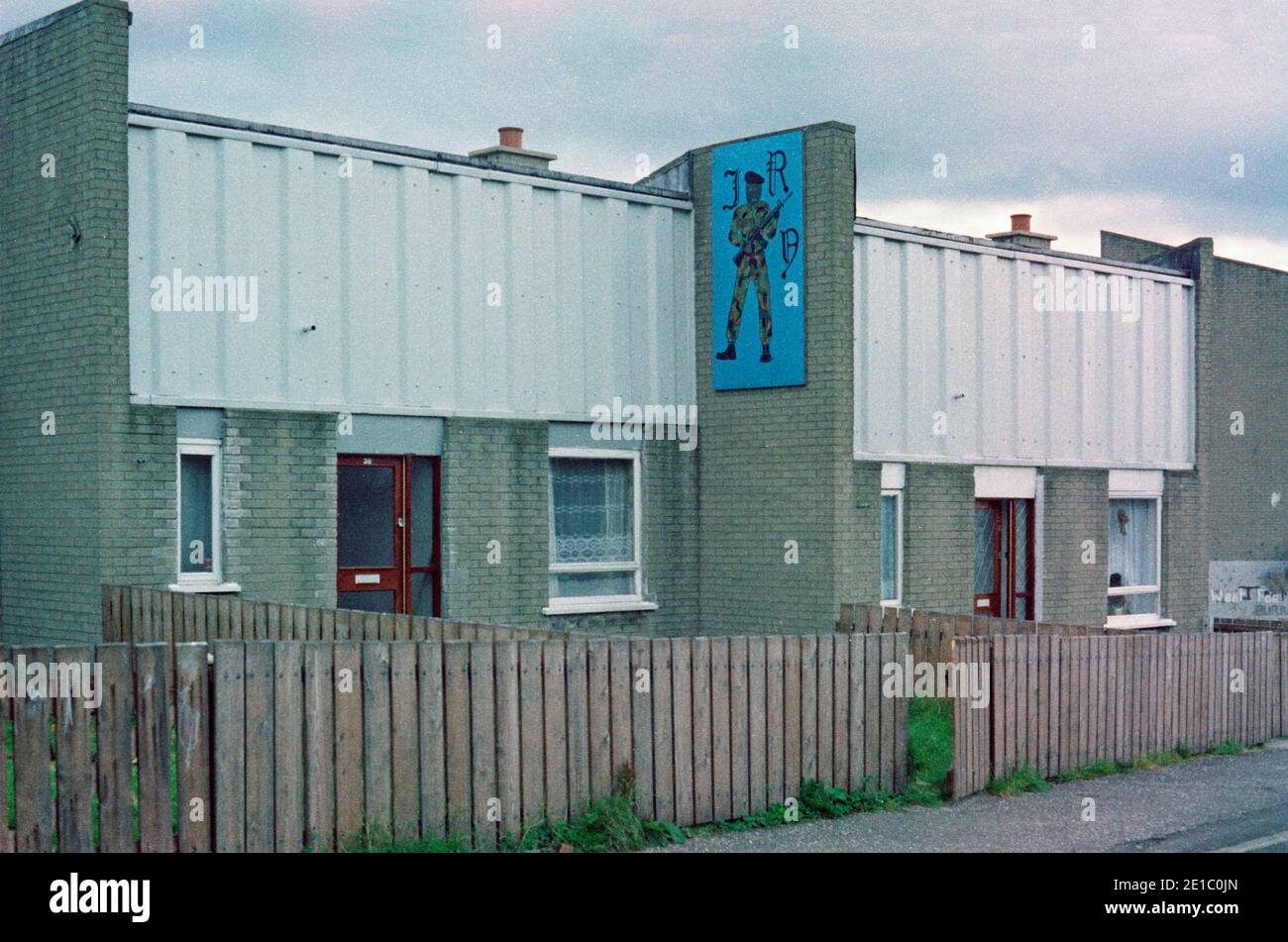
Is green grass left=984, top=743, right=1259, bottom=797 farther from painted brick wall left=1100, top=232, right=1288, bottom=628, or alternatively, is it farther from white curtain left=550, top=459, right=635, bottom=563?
painted brick wall left=1100, top=232, right=1288, bottom=628

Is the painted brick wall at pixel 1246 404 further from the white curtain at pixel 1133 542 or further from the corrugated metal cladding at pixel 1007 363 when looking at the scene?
the corrugated metal cladding at pixel 1007 363

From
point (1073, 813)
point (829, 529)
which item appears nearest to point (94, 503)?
point (829, 529)

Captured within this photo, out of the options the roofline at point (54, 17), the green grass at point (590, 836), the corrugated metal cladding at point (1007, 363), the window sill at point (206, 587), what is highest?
the roofline at point (54, 17)

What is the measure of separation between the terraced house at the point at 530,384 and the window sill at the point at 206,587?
0.06 ft

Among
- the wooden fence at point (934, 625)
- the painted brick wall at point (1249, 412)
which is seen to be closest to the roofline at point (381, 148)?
the wooden fence at point (934, 625)

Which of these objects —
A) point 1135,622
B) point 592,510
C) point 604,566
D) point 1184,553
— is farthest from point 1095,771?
point 1184,553

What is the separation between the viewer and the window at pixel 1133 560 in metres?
21.2

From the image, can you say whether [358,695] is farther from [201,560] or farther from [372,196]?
[372,196]

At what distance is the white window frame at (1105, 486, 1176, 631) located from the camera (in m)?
21.0

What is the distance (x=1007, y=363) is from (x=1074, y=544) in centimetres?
285

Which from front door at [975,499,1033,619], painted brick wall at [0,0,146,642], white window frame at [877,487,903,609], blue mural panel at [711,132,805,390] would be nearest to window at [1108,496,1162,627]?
front door at [975,499,1033,619]

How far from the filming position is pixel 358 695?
27.1ft

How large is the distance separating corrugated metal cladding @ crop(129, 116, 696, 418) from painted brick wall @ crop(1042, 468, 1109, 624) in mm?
5899

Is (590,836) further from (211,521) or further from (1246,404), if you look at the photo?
(1246,404)
